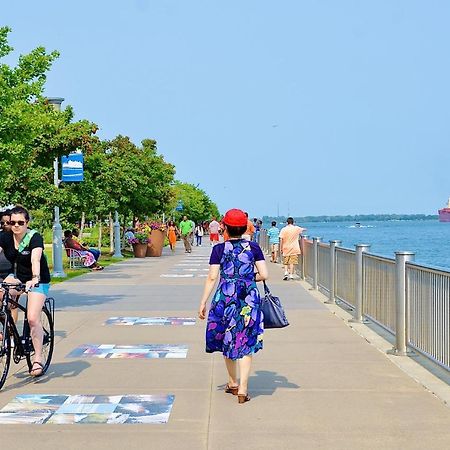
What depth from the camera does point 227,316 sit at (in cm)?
774

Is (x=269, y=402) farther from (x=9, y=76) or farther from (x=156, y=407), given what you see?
(x=9, y=76)

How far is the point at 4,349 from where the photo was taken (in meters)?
8.17

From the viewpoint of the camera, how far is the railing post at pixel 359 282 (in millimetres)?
13562

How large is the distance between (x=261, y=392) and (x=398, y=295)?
2.85m

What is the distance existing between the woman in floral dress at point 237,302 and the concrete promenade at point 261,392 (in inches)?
17.5

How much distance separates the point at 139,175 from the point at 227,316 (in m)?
34.3

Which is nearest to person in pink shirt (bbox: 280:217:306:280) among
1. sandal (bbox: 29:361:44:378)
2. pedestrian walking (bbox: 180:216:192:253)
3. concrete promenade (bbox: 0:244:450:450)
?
concrete promenade (bbox: 0:244:450:450)

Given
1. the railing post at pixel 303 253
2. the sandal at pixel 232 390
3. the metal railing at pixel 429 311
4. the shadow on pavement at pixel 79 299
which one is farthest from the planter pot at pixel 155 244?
the sandal at pixel 232 390

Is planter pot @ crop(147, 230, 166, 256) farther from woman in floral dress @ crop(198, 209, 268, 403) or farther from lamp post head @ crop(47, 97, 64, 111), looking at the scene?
woman in floral dress @ crop(198, 209, 268, 403)

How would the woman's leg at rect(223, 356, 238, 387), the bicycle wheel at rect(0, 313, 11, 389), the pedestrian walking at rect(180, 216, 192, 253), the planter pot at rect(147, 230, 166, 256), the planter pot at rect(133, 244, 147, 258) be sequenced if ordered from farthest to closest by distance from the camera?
the pedestrian walking at rect(180, 216, 192, 253)
the planter pot at rect(147, 230, 166, 256)
the planter pot at rect(133, 244, 147, 258)
the bicycle wheel at rect(0, 313, 11, 389)
the woman's leg at rect(223, 356, 238, 387)

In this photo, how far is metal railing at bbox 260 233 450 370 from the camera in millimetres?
8906

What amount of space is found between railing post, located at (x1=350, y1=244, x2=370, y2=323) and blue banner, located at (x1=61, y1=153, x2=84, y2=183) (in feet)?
44.6

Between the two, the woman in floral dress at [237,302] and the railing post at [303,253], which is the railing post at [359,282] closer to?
the woman in floral dress at [237,302]

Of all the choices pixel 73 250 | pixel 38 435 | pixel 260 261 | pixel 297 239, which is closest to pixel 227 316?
pixel 260 261
